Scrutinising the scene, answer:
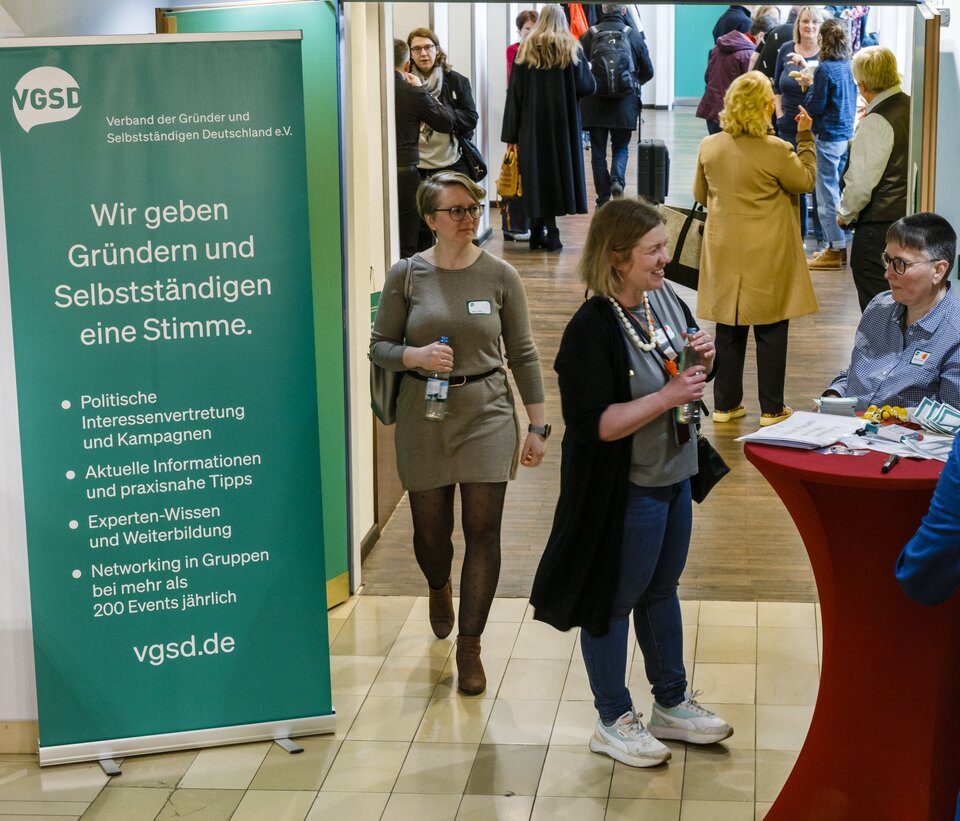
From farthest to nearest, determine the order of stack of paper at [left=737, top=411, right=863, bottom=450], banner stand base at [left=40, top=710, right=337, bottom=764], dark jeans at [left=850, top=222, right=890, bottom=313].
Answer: dark jeans at [left=850, top=222, right=890, bottom=313], banner stand base at [left=40, top=710, right=337, bottom=764], stack of paper at [left=737, top=411, right=863, bottom=450]

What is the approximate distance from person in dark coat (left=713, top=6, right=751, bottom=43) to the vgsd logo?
10493mm

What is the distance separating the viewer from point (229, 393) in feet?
12.3

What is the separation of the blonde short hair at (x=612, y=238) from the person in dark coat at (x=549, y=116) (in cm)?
741

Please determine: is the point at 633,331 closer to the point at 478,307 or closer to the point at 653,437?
the point at 653,437

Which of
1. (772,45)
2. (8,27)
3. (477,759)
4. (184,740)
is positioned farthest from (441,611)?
A: (772,45)

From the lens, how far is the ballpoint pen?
9.53ft

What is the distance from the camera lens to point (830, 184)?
35.9ft

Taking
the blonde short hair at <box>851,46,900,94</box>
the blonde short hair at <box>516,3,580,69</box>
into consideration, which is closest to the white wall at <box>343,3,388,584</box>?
the blonde short hair at <box>851,46,900,94</box>

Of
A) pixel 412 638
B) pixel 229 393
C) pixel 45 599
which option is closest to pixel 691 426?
pixel 229 393

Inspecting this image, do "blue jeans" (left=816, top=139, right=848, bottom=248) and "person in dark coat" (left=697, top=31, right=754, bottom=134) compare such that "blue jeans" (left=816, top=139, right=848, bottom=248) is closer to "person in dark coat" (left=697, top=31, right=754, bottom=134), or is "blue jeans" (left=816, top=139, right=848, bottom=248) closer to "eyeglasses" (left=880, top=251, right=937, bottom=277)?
"person in dark coat" (left=697, top=31, right=754, bottom=134)

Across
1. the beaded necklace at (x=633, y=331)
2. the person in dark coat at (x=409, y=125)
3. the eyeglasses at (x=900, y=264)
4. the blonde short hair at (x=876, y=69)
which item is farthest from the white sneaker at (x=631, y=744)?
the person in dark coat at (x=409, y=125)

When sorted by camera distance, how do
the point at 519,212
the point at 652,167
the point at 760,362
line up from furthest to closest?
the point at 519,212, the point at 652,167, the point at 760,362

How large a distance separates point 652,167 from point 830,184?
1.44 m

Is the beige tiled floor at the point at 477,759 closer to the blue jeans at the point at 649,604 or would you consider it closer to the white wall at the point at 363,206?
the blue jeans at the point at 649,604
